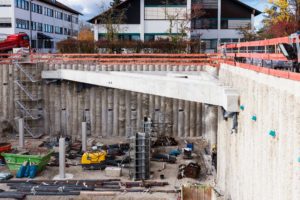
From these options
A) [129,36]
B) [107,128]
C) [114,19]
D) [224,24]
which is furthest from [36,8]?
[107,128]

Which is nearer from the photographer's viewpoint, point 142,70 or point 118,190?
point 118,190

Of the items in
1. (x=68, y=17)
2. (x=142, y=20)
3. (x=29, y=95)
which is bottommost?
(x=29, y=95)

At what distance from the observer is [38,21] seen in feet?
227

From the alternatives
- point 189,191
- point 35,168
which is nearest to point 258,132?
point 189,191

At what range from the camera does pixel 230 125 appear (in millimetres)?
13898

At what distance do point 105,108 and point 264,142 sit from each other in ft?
61.3

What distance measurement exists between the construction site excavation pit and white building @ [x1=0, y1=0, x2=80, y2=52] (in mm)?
27206

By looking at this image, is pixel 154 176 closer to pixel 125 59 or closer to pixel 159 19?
pixel 125 59

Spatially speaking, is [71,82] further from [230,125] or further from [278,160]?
[278,160]

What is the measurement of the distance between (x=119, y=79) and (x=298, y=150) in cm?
1411

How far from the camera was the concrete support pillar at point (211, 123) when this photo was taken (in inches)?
894

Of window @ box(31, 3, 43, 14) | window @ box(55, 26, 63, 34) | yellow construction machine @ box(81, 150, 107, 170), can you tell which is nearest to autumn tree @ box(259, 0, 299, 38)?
yellow construction machine @ box(81, 150, 107, 170)

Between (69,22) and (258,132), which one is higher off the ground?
(69,22)

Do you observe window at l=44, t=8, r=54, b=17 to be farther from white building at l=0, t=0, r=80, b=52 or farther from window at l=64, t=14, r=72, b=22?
window at l=64, t=14, r=72, b=22
